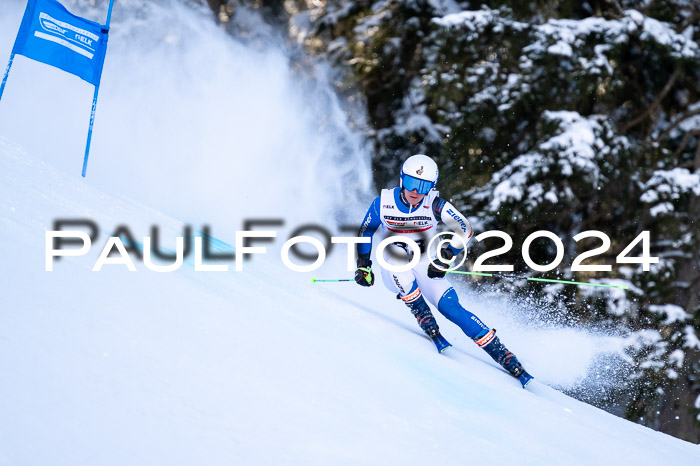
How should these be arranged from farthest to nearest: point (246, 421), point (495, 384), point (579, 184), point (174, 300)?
point (579, 184), point (495, 384), point (174, 300), point (246, 421)

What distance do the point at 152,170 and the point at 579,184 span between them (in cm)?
657

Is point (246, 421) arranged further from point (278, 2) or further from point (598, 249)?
point (278, 2)

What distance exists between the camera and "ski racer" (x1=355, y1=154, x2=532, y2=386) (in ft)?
17.1

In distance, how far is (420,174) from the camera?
516cm

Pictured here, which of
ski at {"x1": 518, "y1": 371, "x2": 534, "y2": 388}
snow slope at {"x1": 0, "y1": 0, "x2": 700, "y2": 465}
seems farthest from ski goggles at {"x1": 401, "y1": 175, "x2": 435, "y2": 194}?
ski at {"x1": 518, "y1": 371, "x2": 534, "y2": 388}

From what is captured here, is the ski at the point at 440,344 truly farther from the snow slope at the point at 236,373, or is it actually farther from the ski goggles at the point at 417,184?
the ski goggles at the point at 417,184

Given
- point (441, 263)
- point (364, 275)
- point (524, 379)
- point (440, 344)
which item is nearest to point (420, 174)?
point (441, 263)

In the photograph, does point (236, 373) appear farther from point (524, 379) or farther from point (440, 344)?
point (524, 379)

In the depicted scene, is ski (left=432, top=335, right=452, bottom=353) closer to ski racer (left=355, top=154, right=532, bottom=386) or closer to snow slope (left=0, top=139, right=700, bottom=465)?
ski racer (left=355, top=154, right=532, bottom=386)

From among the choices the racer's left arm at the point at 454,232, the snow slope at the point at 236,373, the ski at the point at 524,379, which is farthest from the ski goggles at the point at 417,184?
the ski at the point at 524,379

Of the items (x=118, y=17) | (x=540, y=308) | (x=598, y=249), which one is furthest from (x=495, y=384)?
(x=118, y=17)

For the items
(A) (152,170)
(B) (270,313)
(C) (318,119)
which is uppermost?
(C) (318,119)

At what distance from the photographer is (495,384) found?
4.54 metres

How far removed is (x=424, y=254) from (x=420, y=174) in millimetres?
753
